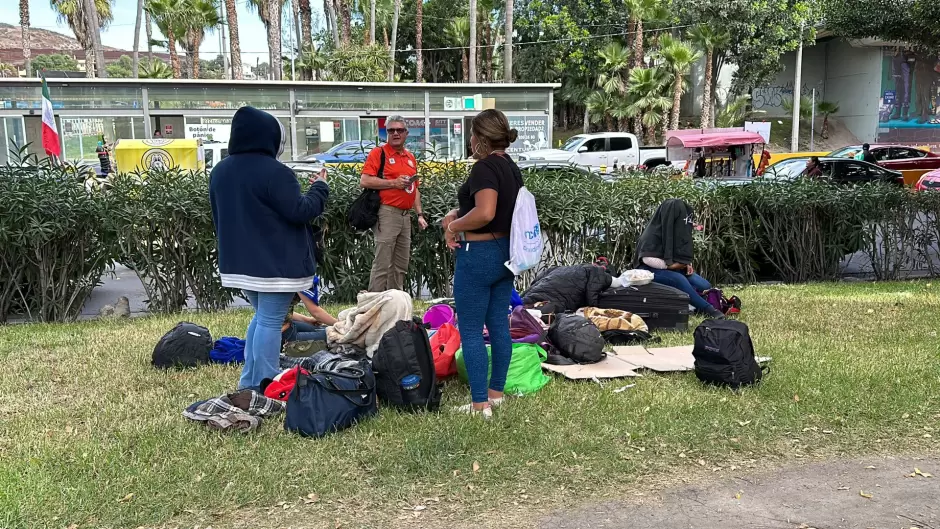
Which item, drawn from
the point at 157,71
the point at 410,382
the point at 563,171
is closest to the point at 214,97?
the point at 157,71

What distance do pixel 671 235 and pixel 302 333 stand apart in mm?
3553

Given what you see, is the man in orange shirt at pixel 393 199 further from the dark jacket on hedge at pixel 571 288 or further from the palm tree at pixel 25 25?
the palm tree at pixel 25 25

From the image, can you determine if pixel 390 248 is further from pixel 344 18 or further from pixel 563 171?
pixel 344 18

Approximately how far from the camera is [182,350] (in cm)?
529

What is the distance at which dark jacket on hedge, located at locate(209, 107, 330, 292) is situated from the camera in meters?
4.11

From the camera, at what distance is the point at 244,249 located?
4.18 metres

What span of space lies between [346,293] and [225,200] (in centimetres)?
349

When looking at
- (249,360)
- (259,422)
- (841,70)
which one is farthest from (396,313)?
(841,70)

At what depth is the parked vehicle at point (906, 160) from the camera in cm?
2244

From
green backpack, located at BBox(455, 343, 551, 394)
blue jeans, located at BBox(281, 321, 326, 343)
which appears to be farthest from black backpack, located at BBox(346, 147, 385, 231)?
green backpack, located at BBox(455, 343, 551, 394)

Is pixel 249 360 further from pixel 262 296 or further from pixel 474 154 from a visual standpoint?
pixel 474 154

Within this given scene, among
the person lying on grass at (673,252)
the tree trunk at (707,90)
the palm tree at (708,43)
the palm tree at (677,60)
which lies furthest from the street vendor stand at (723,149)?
the person lying on grass at (673,252)

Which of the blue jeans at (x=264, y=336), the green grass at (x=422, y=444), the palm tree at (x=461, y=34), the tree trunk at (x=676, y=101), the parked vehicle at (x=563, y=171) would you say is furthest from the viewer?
the palm tree at (x=461, y=34)

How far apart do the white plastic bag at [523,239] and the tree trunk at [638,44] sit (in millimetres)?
31864
